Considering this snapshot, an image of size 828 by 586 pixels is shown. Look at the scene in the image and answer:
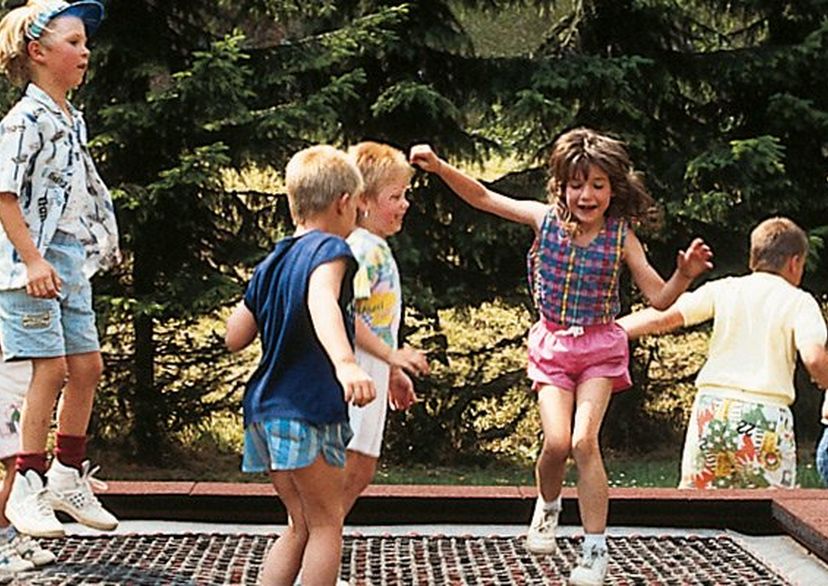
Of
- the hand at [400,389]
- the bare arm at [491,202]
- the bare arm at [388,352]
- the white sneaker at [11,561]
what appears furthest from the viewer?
the bare arm at [491,202]

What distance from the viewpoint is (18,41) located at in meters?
4.79

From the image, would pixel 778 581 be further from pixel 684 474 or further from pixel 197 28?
pixel 197 28

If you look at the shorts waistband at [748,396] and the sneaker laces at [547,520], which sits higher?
the shorts waistband at [748,396]

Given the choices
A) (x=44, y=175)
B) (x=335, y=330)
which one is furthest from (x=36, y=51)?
(x=335, y=330)

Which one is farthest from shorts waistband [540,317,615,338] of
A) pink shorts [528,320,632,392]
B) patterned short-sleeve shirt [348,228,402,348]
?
patterned short-sleeve shirt [348,228,402,348]

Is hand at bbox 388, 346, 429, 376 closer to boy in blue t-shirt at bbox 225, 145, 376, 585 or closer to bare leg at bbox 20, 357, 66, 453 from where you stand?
boy in blue t-shirt at bbox 225, 145, 376, 585

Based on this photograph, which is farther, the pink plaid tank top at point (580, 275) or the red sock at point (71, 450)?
the pink plaid tank top at point (580, 275)

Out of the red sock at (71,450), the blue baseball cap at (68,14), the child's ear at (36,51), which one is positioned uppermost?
the blue baseball cap at (68,14)

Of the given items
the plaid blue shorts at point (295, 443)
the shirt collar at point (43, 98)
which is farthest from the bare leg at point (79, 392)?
the plaid blue shorts at point (295, 443)

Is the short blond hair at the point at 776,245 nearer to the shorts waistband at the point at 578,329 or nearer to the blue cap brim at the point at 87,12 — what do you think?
the shorts waistband at the point at 578,329

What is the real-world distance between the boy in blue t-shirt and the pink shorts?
1199 mm

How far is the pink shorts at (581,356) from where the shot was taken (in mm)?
5004

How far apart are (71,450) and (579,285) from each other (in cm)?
172

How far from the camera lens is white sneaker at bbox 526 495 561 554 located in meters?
5.11
